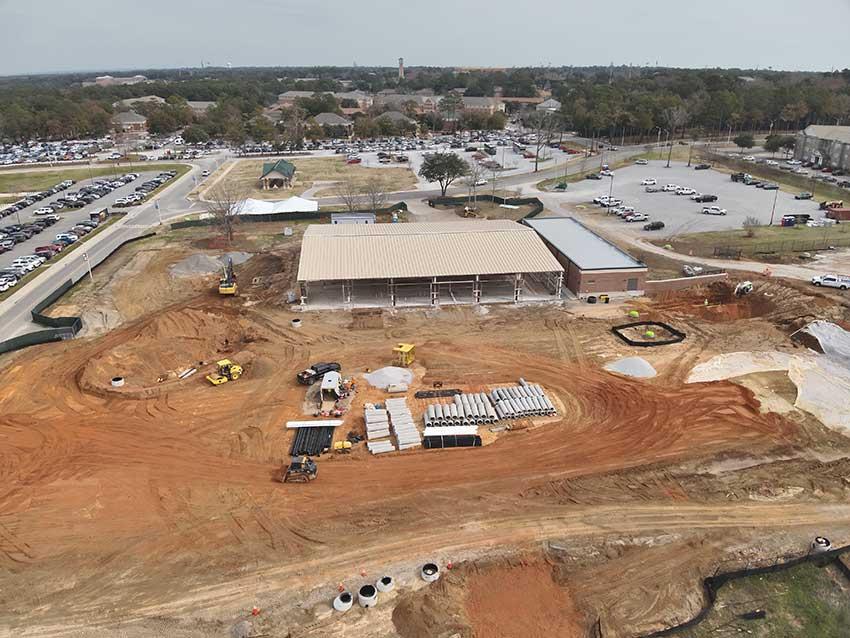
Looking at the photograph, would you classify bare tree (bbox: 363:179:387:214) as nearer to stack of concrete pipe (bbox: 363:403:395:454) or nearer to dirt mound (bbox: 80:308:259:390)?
dirt mound (bbox: 80:308:259:390)

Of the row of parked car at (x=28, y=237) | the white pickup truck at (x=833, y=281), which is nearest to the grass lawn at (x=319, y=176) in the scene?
the row of parked car at (x=28, y=237)

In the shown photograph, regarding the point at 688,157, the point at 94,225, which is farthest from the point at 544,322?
the point at 688,157

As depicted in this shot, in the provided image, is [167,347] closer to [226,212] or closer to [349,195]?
[226,212]

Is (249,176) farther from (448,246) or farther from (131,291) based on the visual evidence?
(448,246)

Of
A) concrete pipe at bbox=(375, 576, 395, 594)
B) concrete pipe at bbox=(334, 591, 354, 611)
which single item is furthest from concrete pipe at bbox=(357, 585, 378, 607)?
concrete pipe at bbox=(334, 591, 354, 611)

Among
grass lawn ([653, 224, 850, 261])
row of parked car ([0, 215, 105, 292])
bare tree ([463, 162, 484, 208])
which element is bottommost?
row of parked car ([0, 215, 105, 292])

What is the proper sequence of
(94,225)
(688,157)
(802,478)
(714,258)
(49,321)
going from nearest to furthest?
1. (802,478)
2. (49,321)
3. (714,258)
4. (94,225)
5. (688,157)

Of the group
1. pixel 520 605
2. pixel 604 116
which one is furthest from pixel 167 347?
pixel 604 116
